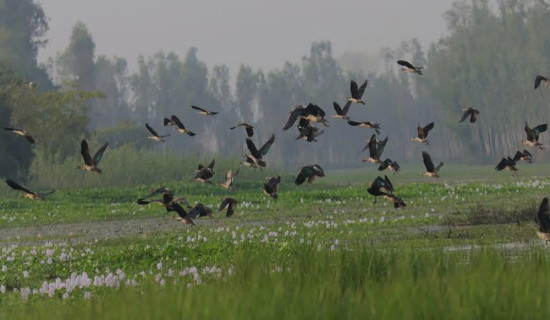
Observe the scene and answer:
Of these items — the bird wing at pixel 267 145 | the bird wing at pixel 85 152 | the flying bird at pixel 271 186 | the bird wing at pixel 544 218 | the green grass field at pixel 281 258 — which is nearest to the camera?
the green grass field at pixel 281 258

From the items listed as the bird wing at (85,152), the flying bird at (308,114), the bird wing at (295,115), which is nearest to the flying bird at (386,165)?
the flying bird at (308,114)

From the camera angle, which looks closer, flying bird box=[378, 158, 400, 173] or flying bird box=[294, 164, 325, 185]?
flying bird box=[294, 164, 325, 185]

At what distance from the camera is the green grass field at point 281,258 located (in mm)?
7484

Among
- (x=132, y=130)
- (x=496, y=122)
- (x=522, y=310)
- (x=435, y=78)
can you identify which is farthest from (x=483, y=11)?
(x=522, y=310)

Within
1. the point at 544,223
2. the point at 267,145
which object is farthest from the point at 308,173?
the point at 544,223

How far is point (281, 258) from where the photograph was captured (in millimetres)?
11445

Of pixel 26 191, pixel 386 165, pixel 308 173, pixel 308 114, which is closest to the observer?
pixel 26 191

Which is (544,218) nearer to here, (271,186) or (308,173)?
(308,173)

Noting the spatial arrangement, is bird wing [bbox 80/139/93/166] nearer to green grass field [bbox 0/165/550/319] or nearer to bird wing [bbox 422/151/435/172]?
green grass field [bbox 0/165/550/319]

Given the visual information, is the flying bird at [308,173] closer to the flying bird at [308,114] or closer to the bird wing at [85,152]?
the flying bird at [308,114]

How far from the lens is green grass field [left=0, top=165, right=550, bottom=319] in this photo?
24.6 ft

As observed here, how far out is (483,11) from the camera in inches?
4183

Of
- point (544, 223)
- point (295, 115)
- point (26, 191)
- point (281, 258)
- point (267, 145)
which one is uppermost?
point (295, 115)

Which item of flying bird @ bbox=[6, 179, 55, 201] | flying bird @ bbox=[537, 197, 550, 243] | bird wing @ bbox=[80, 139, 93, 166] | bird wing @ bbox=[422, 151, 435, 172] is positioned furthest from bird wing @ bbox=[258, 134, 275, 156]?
flying bird @ bbox=[537, 197, 550, 243]
